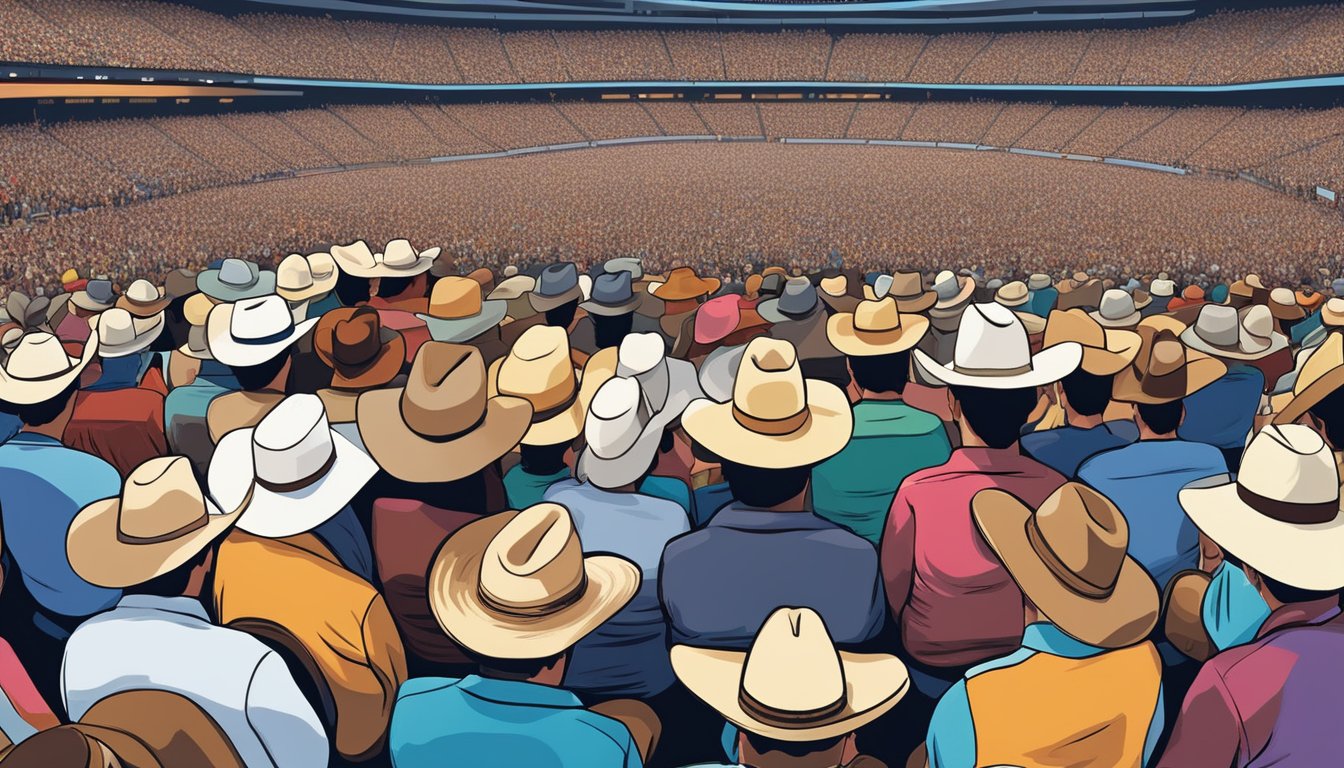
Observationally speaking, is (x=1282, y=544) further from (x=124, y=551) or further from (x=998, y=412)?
(x=124, y=551)

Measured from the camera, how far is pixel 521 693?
188cm

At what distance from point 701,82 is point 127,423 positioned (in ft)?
182

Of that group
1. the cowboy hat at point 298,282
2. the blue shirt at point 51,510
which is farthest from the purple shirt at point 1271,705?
the cowboy hat at point 298,282

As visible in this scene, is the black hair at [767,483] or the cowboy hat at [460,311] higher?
the cowboy hat at [460,311]

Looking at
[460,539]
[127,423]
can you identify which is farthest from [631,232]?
[460,539]

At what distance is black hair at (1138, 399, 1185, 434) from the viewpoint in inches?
130

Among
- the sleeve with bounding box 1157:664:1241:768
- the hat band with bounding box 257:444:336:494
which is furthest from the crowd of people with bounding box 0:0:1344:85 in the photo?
the sleeve with bounding box 1157:664:1241:768

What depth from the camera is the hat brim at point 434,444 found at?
2582 mm

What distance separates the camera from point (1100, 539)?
6.10ft

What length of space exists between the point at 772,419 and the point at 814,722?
127cm

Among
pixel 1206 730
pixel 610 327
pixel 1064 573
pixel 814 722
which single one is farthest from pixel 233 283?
pixel 1206 730

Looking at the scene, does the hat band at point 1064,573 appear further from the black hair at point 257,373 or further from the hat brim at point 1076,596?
the black hair at point 257,373

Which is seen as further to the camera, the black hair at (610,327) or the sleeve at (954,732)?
the black hair at (610,327)

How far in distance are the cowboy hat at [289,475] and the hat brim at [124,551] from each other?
87mm
